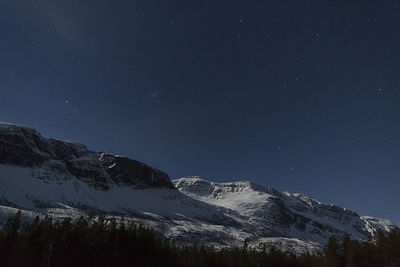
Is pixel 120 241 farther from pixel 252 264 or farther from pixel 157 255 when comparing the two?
pixel 252 264

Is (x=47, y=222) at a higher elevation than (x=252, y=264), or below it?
higher

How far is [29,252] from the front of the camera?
218 ft

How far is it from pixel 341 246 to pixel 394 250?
60.0 feet

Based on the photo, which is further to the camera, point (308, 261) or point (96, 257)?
point (308, 261)

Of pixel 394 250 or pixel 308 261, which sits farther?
pixel 308 261

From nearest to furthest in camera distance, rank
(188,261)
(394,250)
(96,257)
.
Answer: (96,257), (394,250), (188,261)

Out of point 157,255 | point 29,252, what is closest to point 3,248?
point 29,252

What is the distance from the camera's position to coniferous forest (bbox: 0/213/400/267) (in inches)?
2665

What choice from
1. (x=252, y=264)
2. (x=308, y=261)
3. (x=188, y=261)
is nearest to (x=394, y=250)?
(x=308, y=261)

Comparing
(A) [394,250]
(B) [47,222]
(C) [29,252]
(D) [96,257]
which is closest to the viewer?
(C) [29,252]

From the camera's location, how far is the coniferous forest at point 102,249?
67.7 m

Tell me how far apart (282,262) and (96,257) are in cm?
6265

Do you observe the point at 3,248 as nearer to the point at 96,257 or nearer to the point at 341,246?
the point at 96,257

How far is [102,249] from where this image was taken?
74.5 m
